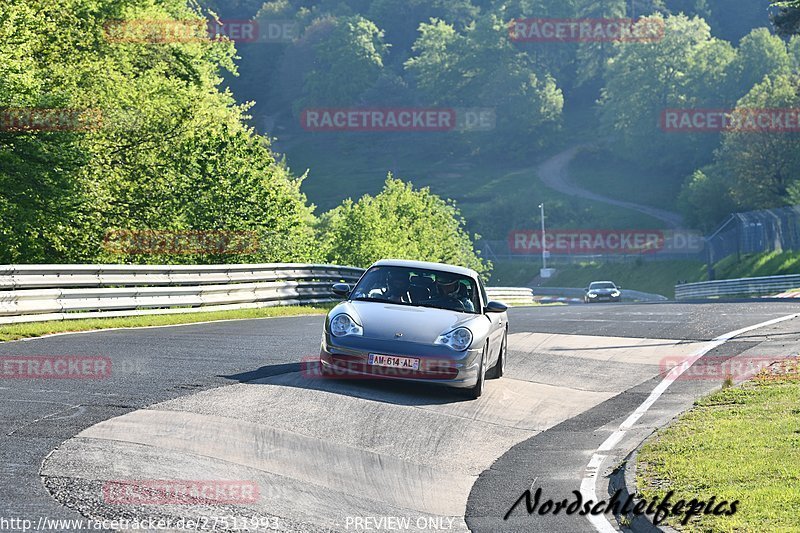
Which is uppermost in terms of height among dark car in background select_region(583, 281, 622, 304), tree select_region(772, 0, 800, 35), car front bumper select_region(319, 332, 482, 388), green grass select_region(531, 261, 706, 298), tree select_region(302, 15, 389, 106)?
tree select_region(302, 15, 389, 106)

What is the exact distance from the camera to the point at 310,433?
1089 centimetres

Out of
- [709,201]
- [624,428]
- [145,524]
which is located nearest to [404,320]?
[624,428]

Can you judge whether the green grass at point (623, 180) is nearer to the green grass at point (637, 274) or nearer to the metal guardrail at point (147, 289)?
the green grass at point (637, 274)

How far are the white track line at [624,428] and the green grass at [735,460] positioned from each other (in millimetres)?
438

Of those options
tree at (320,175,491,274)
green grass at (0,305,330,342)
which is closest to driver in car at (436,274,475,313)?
green grass at (0,305,330,342)

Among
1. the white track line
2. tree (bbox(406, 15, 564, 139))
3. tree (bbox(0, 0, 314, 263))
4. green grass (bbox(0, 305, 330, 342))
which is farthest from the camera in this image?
tree (bbox(406, 15, 564, 139))

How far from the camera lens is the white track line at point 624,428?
856cm

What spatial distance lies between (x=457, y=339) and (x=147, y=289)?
40.2ft

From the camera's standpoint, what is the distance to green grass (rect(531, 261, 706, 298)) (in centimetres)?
8531

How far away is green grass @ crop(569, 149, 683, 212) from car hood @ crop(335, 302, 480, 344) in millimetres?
103486

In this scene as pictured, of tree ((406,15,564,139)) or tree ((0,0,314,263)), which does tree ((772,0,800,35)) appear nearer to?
tree ((0,0,314,263))

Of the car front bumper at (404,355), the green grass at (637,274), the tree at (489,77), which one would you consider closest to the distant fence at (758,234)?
the green grass at (637,274)

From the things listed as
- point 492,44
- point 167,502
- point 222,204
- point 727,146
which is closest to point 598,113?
point 492,44

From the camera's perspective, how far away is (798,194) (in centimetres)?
7738
